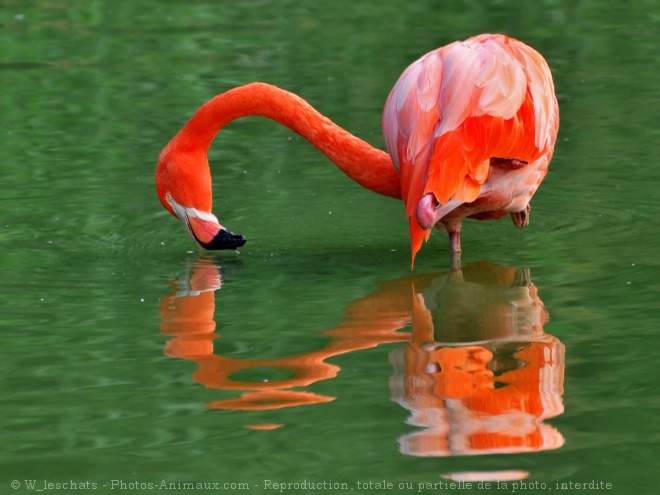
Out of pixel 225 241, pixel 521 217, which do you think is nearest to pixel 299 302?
pixel 225 241

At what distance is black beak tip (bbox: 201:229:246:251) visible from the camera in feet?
19.2

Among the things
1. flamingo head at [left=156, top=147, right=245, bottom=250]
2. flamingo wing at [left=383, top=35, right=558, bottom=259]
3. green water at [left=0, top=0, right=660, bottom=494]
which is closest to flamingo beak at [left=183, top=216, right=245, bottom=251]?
flamingo head at [left=156, top=147, right=245, bottom=250]

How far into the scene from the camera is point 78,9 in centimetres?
1343

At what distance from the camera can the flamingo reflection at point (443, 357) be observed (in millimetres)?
3666

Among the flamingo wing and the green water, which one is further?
the flamingo wing

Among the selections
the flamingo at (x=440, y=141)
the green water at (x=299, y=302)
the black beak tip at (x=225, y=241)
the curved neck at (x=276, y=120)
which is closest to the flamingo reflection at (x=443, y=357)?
the green water at (x=299, y=302)

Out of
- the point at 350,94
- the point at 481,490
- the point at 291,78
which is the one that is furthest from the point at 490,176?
the point at 291,78

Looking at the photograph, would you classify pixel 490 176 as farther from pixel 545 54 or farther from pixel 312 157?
pixel 545 54

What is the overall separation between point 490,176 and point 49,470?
248cm

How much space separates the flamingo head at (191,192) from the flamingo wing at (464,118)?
0.92m

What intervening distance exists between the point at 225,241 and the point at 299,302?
76cm

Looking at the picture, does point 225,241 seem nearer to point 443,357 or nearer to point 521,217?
point 521,217

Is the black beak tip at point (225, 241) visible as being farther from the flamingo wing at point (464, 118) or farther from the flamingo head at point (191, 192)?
the flamingo wing at point (464, 118)

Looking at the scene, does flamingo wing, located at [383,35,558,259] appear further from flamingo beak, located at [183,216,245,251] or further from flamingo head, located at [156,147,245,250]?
flamingo head, located at [156,147,245,250]
